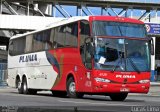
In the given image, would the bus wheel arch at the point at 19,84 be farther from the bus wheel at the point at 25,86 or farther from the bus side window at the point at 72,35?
the bus side window at the point at 72,35

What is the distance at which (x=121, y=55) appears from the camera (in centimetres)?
2008

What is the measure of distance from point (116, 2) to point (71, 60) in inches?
2586

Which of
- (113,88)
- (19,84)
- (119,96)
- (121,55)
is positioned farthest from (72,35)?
(19,84)

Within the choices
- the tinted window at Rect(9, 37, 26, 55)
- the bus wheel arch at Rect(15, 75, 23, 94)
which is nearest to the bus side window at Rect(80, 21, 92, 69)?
the tinted window at Rect(9, 37, 26, 55)

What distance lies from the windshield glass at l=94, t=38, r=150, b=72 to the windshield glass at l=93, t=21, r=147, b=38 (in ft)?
1.02

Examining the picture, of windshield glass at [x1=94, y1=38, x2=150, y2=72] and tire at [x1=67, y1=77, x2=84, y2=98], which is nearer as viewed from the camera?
windshield glass at [x1=94, y1=38, x2=150, y2=72]

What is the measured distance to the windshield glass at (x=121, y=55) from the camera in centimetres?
1986

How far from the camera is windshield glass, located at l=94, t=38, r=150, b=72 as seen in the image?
65.2 ft

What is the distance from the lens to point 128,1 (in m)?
85.1

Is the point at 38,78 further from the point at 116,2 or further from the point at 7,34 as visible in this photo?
the point at 116,2

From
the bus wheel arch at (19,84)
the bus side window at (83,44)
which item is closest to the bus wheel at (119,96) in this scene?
the bus side window at (83,44)

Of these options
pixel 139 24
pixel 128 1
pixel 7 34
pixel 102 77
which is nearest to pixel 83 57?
pixel 102 77

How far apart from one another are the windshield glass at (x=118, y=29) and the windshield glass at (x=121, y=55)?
310 millimetres

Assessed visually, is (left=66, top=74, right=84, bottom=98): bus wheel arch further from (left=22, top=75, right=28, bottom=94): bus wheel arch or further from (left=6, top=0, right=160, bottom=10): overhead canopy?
(left=6, top=0, right=160, bottom=10): overhead canopy
